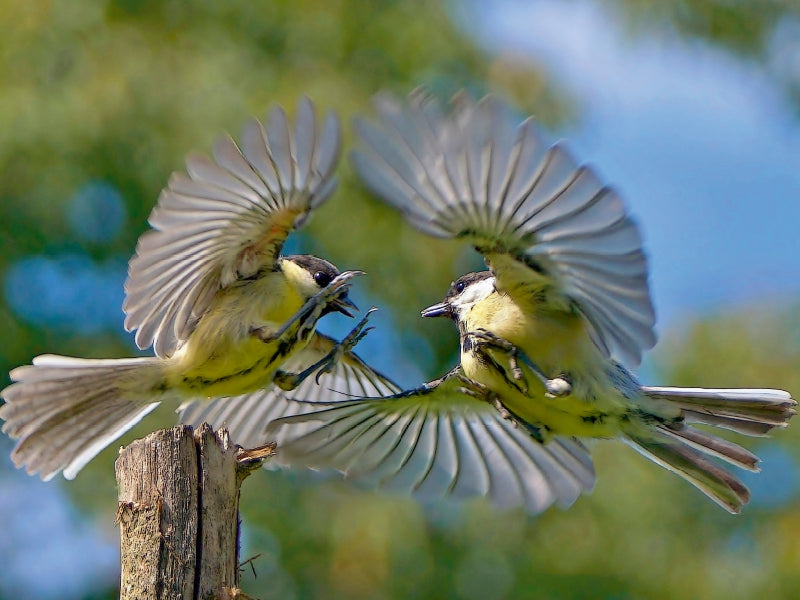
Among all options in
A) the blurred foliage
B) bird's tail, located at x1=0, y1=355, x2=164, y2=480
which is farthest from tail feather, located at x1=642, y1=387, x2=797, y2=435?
the blurred foliage

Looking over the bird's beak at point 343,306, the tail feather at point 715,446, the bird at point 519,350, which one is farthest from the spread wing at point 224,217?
the tail feather at point 715,446

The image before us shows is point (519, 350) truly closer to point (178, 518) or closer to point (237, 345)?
point (237, 345)

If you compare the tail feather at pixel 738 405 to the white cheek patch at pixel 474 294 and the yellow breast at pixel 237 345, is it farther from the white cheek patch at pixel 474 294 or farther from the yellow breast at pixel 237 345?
the yellow breast at pixel 237 345

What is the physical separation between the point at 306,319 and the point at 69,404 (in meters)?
0.90

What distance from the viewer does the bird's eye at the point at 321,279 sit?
174 inches

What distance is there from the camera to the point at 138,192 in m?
7.24

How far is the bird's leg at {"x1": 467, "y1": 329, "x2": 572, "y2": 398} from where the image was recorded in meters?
3.86

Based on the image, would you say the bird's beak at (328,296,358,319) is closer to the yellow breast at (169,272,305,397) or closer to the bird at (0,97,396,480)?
the bird at (0,97,396,480)

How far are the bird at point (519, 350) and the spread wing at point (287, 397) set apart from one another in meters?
0.08

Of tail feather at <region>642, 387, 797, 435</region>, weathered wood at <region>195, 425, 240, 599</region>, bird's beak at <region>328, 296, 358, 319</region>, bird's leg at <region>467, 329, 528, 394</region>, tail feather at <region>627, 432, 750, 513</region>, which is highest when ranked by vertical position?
bird's beak at <region>328, 296, 358, 319</region>

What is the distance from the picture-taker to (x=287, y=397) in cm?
484

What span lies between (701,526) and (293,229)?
5.04 m

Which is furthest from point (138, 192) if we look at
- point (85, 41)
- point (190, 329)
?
point (190, 329)

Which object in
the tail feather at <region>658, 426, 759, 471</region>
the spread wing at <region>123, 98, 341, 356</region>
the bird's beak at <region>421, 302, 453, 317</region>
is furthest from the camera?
the bird's beak at <region>421, 302, 453, 317</region>
